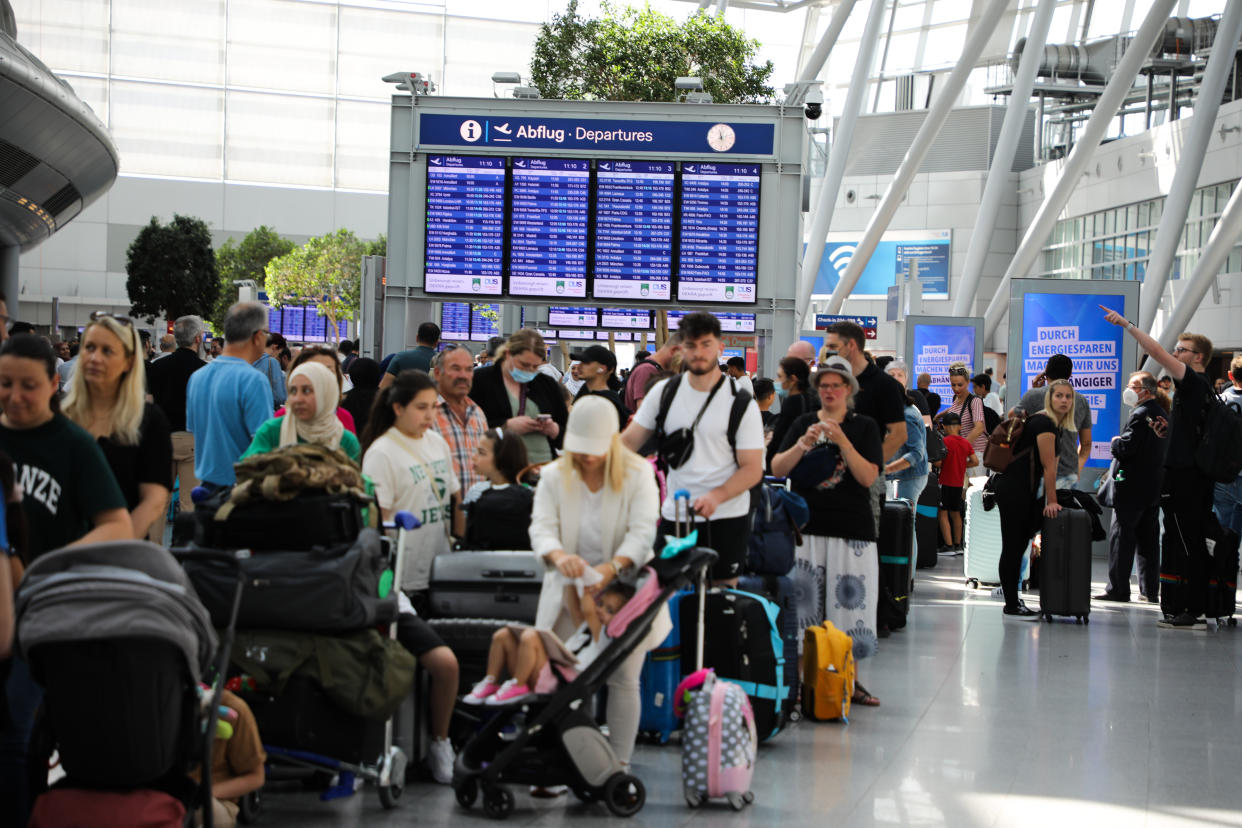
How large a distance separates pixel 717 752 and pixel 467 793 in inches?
37.1

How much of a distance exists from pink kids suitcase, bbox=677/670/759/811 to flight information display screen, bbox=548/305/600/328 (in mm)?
22676

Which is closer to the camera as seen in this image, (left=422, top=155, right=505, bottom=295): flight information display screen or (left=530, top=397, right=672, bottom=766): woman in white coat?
(left=530, top=397, right=672, bottom=766): woman in white coat

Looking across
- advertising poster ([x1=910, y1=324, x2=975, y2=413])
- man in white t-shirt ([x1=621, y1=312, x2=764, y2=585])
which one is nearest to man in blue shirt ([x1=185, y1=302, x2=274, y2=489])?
man in white t-shirt ([x1=621, y1=312, x2=764, y2=585])

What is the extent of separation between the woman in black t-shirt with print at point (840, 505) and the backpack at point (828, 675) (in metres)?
0.41

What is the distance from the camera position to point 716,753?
5195 millimetres

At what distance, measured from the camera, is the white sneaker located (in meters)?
5.49

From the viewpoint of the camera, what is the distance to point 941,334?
2322 cm

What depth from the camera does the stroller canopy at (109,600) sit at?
353cm

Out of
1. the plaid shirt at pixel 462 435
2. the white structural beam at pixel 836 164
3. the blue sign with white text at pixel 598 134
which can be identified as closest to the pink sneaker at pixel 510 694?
the plaid shirt at pixel 462 435

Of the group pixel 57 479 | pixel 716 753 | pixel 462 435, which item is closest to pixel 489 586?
pixel 716 753

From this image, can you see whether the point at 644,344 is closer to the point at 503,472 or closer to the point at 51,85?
the point at 51,85

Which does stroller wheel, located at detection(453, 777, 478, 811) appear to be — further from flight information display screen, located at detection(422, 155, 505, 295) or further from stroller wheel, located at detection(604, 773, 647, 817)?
flight information display screen, located at detection(422, 155, 505, 295)

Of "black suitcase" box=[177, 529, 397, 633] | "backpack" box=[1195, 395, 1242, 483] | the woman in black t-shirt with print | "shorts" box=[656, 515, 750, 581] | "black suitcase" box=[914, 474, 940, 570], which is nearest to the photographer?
"black suitcase" box=[177, 529, 397, 633]

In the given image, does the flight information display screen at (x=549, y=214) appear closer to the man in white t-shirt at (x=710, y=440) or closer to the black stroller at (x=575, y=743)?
the man in white t-shirt at (x=710, y=440)
